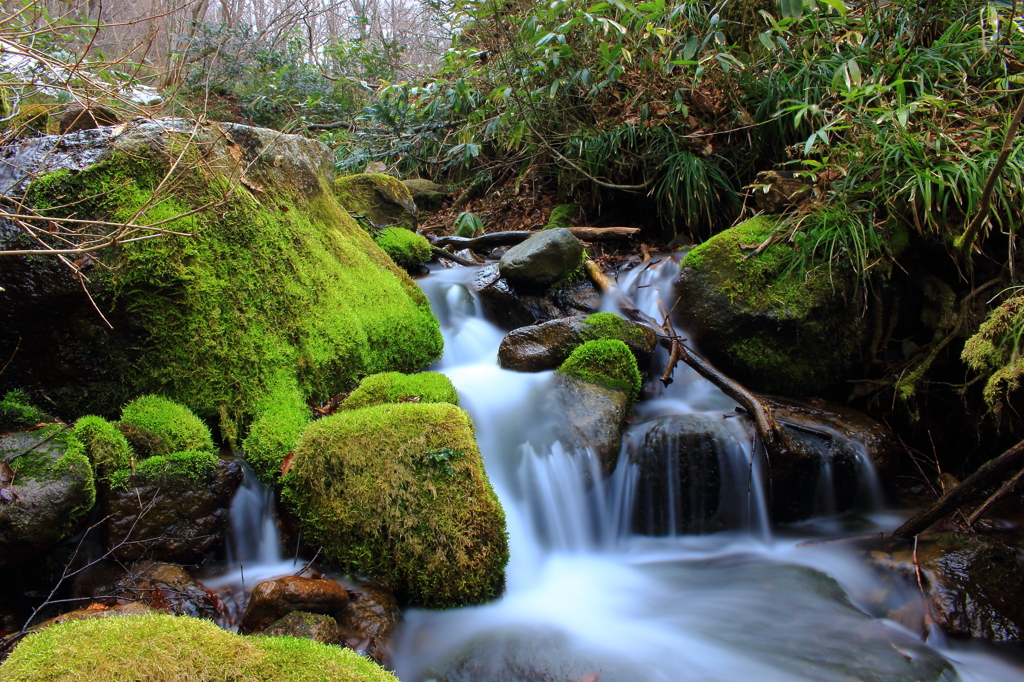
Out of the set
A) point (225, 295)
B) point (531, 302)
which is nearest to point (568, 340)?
point (531, 302)

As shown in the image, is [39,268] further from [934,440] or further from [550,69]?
[934,440]

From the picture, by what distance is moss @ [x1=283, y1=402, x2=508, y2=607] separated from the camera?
2.68 m

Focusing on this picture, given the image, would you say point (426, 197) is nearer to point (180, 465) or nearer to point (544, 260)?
point (544, 260)

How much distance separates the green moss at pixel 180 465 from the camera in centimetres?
265

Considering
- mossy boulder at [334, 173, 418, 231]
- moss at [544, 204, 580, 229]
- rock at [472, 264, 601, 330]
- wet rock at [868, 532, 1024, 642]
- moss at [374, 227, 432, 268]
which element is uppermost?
mossy boulder at [334, 173, 418, 231]

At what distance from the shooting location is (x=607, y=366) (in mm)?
4086

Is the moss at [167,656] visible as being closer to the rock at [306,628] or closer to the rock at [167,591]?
the rock at [306,628]

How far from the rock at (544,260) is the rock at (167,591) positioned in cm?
348

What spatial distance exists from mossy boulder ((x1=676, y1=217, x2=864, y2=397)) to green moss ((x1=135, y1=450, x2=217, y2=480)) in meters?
3.52

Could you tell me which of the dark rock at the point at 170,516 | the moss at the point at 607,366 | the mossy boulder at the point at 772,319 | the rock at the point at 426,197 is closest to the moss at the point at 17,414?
the dark rock at the point at 170,516

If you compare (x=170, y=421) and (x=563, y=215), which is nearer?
(x=170, y=421)

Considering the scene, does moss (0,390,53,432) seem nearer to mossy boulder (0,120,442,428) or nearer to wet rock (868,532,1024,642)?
mossy boulder (0,120,442,428)

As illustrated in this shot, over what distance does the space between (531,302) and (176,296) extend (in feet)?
9.65

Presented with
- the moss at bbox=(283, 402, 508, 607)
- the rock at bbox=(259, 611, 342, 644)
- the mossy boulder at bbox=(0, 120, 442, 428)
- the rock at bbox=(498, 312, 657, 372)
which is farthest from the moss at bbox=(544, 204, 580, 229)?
the rock at bbox=(259, 611, 342, 644)
